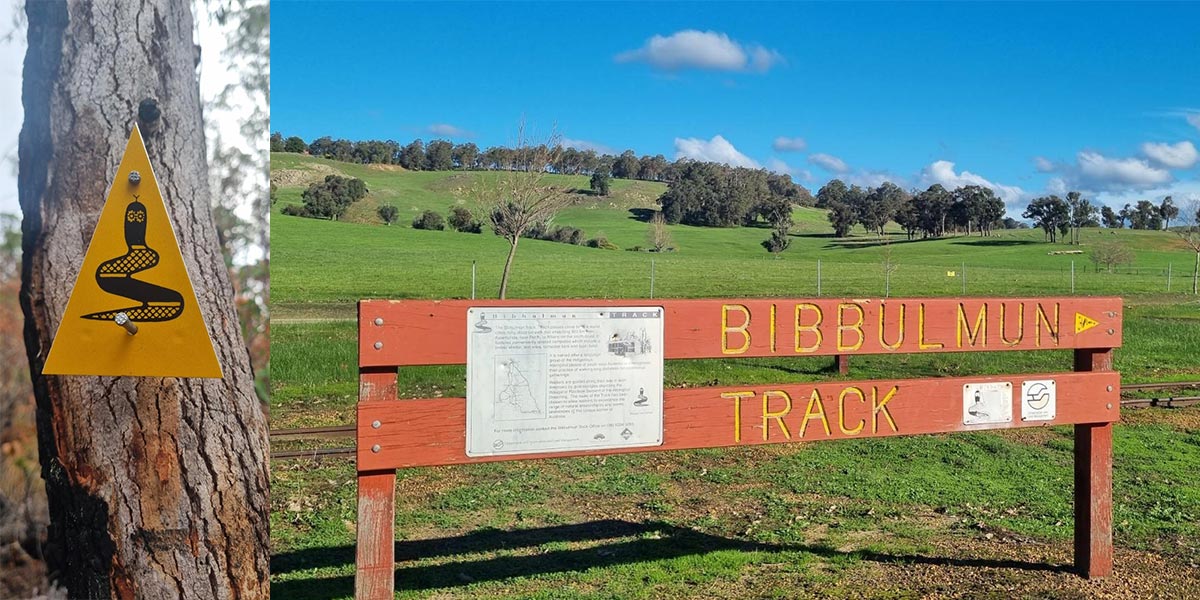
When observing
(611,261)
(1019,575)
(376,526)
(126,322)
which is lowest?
(1019,575)

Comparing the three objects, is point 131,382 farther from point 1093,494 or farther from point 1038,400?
point 1093,494

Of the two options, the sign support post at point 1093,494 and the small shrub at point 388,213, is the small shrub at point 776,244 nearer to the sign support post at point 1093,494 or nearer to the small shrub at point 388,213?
the small shrub at point 388,213

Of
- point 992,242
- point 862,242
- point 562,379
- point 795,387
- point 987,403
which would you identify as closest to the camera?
point 562,379

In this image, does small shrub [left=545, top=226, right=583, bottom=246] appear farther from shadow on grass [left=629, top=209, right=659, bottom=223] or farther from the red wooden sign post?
the red wooden sign post

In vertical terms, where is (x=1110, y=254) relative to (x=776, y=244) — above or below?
below

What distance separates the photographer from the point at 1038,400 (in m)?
4.71

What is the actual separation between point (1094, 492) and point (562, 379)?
299cm

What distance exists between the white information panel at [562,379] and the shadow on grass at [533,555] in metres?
1.33

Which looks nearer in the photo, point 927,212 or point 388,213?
point 388,213

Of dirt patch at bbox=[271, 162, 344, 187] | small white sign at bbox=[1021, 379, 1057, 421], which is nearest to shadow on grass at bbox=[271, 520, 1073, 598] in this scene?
small white sign at bbox=[1021, 379, 1057, 421]

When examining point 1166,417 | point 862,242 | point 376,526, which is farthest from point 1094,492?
point 862,242

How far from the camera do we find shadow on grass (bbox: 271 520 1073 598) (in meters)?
4.59

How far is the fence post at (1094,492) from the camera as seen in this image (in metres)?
4.69

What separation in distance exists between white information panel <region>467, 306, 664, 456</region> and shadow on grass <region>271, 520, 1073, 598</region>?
52.5 inches
